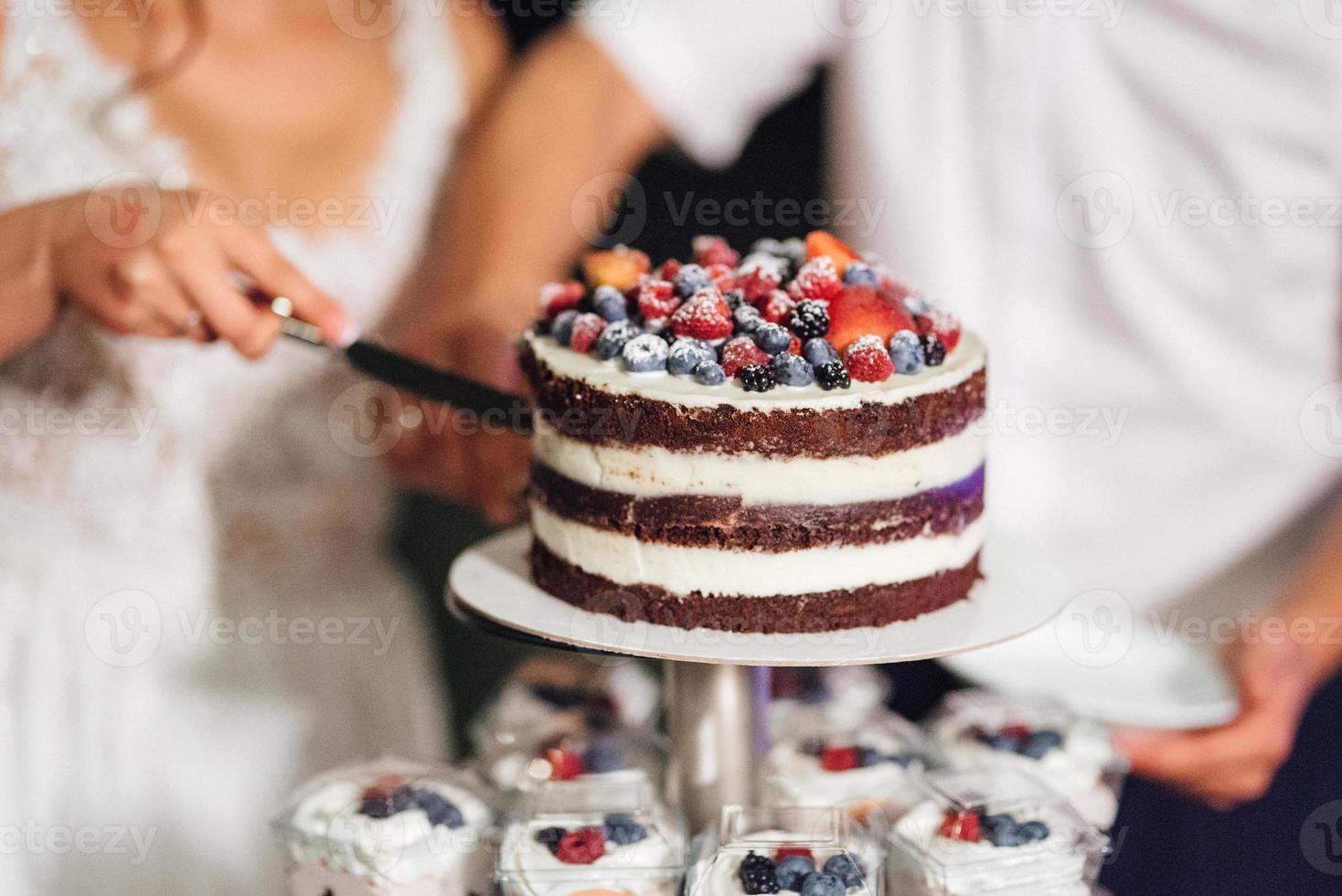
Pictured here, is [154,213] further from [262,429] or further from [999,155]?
[999,155]

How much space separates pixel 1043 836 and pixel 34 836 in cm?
157

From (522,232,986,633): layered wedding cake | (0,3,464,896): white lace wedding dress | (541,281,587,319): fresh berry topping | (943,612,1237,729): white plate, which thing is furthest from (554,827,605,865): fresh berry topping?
(0,3,464,896): white lace wedding dress

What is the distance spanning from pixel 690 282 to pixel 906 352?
24cm

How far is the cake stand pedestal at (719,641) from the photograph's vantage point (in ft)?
3.72

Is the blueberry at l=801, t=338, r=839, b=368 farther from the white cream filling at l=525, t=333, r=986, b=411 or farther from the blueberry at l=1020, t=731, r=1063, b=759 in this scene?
the blueberry at l=1020, t=731, r=1063, b=759

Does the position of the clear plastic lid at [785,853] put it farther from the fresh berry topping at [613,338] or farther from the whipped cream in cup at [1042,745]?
the fresh berry topping at [613,338]

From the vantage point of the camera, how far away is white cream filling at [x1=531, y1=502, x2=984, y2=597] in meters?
1.19

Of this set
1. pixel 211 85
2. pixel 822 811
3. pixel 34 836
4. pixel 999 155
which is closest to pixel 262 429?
pixel 211 85

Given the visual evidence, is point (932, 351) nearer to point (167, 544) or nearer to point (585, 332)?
point (585, 332)

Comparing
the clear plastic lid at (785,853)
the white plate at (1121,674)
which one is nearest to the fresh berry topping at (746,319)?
the clear plastic lid at (785,853)

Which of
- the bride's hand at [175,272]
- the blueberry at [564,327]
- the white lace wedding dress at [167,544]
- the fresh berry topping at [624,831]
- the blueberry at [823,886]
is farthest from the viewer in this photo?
the white lace wedding dress at [167,544]

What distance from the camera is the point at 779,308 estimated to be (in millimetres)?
1221

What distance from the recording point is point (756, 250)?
1483 mm

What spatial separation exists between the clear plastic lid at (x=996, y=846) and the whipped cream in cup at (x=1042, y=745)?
16 centimetres
